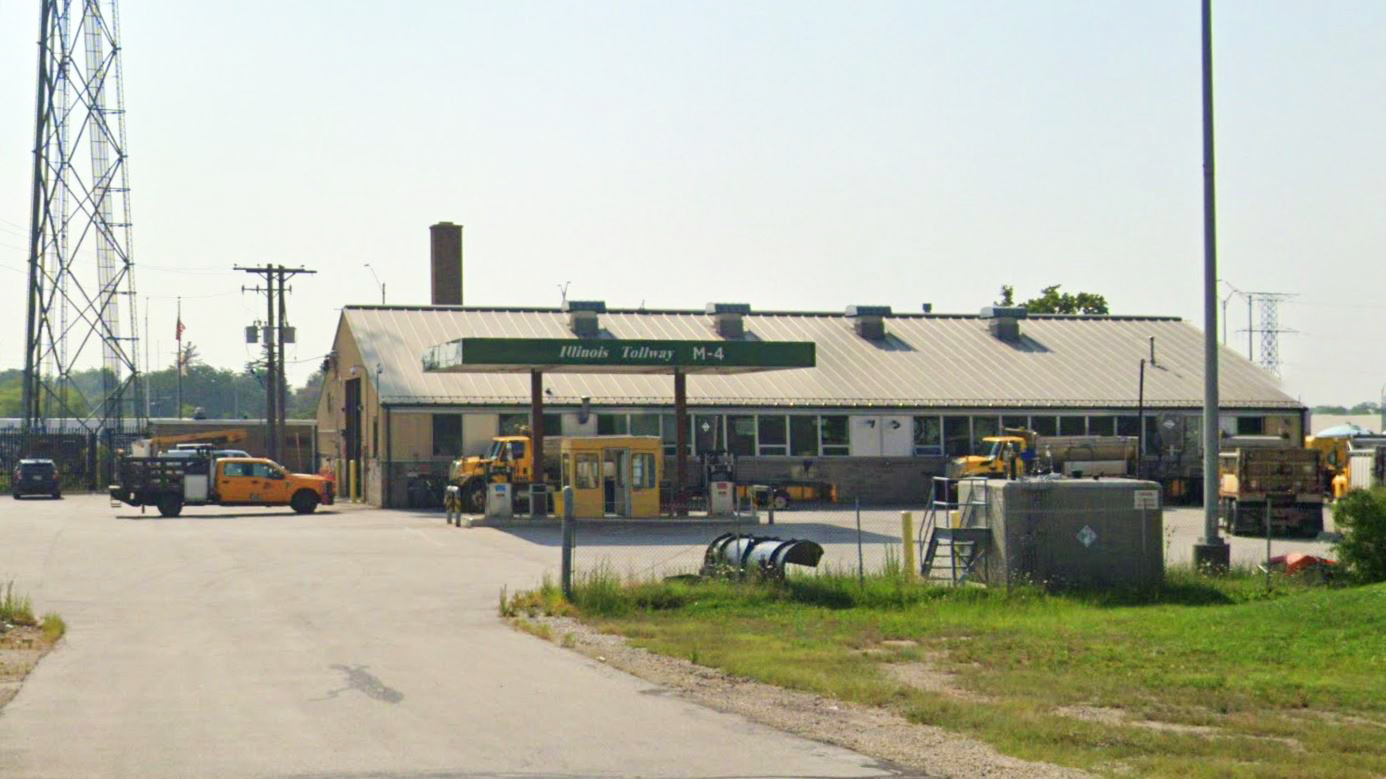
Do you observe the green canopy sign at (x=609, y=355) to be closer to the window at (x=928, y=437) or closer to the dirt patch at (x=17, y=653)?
the window at (x=928, y=437)

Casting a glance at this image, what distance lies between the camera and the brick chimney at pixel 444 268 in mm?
68250

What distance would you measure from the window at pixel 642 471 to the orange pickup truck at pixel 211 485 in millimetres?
12350

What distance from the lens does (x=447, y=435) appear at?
53750mm

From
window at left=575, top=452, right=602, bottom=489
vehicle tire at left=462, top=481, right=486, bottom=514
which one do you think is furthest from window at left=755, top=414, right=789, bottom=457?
window at left=575, top=452, right=602, bottom=489

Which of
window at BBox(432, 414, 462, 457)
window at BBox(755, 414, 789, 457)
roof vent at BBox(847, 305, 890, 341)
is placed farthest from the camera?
roof vent at BBox(847, 305, 890, 341)

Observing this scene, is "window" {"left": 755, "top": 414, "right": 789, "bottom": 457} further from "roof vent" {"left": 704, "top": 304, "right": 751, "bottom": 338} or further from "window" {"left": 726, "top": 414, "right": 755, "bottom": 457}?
"roof vent" {"left": 704, "top": 304, "right": 751, "bottom": 338}

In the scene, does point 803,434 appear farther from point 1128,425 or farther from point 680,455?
point 680,455

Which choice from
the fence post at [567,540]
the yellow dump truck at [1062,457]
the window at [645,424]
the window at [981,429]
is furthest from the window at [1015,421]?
the fence post at [567,540]

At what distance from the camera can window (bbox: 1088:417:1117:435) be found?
5953 centimetres

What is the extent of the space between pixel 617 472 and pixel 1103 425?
24.7 metres

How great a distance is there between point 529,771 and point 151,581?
16.3m

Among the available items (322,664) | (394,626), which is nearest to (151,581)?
(394,626)

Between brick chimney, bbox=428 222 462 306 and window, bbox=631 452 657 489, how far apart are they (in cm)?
2865

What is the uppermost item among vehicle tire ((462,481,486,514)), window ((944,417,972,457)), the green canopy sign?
the green canopy sign
